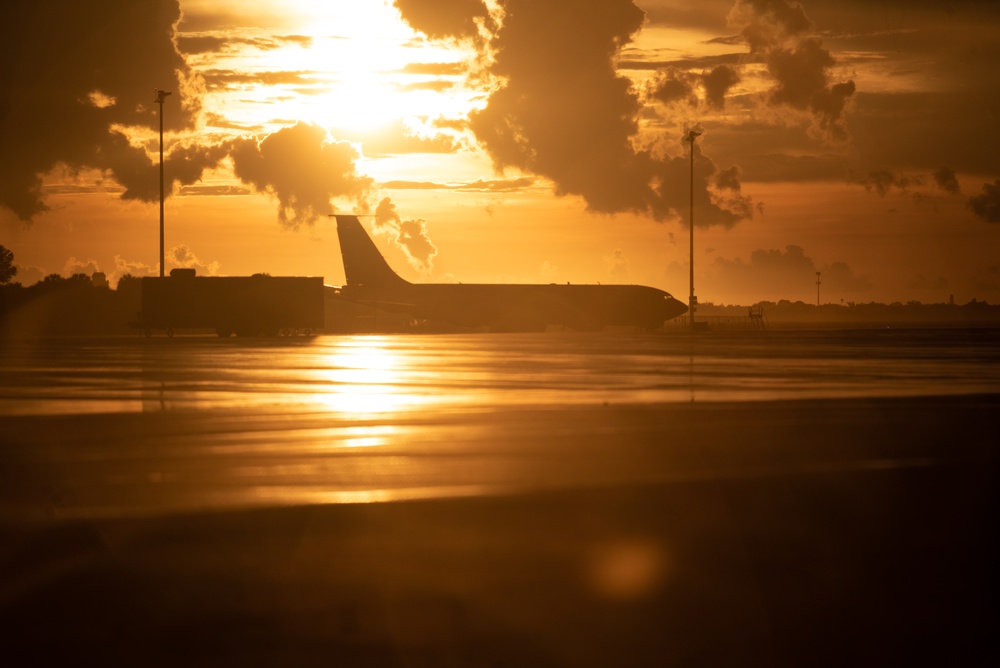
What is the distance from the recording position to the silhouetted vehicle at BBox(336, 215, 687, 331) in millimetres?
94938

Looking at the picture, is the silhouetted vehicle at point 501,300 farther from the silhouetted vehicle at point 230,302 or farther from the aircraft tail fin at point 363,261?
the silhouetted vehicle at point 230,302

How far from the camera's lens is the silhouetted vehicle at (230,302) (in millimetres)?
80250

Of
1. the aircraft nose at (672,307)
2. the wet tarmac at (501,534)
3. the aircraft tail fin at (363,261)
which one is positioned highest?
the aircraft tail fin at (363,261)

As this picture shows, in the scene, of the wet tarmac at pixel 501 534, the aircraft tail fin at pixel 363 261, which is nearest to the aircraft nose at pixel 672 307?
the aircraft tail fin at pixel 363 261

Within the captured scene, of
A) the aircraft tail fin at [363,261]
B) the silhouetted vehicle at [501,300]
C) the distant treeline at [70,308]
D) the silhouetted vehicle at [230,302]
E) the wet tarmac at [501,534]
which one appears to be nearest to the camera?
the wet tarmac at [501,534]

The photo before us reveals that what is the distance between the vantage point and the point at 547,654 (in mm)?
6461

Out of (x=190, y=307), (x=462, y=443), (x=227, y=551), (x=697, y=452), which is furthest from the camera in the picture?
(x=190, y=307)

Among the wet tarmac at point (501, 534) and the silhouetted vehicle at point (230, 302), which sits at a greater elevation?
the silhouetted vehicle at point (230, 302)

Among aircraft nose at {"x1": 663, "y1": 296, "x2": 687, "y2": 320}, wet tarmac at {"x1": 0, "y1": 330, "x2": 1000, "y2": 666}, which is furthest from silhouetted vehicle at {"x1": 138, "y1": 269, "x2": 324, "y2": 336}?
wet tarmac at {"x1": 0, "y1": 330, "x2": 1000, "y2": 666}

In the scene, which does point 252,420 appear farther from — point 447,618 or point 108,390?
point 447,618

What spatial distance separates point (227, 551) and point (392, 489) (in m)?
3.57

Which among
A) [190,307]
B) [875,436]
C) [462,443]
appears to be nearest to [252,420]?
[462,443]

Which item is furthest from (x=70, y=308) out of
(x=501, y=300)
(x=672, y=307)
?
(x=672, y=307)

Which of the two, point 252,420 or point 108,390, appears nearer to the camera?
point 252,420
